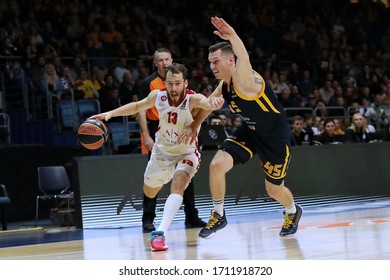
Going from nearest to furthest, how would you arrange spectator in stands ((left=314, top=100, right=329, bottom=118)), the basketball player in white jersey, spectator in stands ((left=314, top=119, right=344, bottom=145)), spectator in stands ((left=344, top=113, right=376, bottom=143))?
the basketball player in white jersey, spectator in stands ((left=314, top=119, right=344, bottom=145)), spectator in stands ((left=344, top=113, right=376, bottom=143)), spectator in stands ((left=314, top=100, right=329, bottom=118))

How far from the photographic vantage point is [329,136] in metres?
14.6

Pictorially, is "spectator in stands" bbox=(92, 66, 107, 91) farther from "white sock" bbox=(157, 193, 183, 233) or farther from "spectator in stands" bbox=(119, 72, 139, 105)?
"white sock" bbox=(157, 193, 183, 233)

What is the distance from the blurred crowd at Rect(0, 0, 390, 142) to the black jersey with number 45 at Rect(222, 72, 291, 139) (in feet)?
22.8

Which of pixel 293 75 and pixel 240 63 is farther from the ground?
pixel 240 63

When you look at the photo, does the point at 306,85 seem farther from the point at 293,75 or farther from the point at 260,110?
the point at 260,110

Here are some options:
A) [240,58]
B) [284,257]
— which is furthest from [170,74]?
[284,257]

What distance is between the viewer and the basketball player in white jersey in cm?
782

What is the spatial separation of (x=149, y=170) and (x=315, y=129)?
743cm

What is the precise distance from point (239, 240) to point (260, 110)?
1329mm

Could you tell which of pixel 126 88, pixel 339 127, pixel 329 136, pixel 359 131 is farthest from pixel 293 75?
pixel 329 136

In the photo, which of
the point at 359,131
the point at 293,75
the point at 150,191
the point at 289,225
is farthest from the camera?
the point at 293,75

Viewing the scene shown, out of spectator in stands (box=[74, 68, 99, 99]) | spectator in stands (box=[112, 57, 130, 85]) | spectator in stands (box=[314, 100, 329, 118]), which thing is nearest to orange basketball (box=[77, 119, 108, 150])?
spectator in stands (box=[74, 68, 99, 99])

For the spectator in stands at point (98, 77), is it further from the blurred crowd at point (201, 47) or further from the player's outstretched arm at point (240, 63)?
the player's outstretched arm at point (240, 63)
